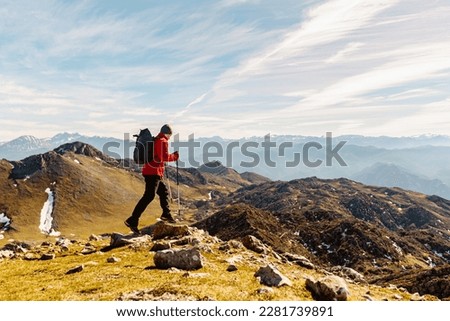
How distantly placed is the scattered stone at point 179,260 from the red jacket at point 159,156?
5.82 meters

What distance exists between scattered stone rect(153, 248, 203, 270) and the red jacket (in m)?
5.82

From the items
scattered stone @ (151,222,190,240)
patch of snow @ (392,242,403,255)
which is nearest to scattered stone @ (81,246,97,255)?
scattered stone @ (151,222,190,240)

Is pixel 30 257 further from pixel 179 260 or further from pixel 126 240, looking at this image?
pixel 179 260

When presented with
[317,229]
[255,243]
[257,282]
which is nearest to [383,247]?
[317,229]

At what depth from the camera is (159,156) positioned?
21.8 m

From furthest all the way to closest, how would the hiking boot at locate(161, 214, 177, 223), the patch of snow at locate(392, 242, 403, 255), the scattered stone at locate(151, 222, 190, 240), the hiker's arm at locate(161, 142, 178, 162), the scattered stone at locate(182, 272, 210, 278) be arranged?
the patch of snow at locate(392, 242, 403, 255)
the hiking boot at locate(161, 214, 177, 223)
the scattered stone at locate(151, 222, 190, 240)
the hiker's arm at locate(161, 142, 178, 162)
the scattered stone at locate(182, 272, 210, 278)

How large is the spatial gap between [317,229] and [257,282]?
122 metres

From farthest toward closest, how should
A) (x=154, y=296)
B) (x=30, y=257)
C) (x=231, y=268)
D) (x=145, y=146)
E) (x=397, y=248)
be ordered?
(x=397, y=248)
(x=30, y=257)
(x=145, y=146)
(x=231, y=268)
(x=154, y=296)

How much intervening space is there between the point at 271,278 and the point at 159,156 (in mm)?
9710

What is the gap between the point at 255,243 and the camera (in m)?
26.4

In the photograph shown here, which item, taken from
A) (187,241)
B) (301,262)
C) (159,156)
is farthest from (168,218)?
(301,262)

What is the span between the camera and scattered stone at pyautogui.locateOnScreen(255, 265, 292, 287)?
15.0 metres

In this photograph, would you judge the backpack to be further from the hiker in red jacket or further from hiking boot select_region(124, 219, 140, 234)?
hiking boot select_region(124, 219, 140, 234)

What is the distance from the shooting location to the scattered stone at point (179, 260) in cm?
1750
